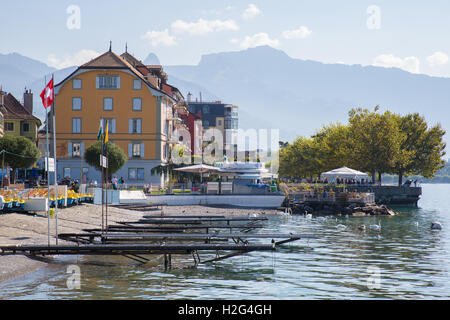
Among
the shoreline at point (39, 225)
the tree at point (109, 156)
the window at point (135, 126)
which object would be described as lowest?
the shoreline at point (39, 225)

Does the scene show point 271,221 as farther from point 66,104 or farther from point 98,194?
point 66,104

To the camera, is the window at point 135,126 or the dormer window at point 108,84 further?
the window at point 135,126

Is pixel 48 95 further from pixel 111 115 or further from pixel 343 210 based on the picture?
pixel 111 115

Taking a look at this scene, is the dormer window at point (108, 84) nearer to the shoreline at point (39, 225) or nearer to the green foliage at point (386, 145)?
the shoreline at point (39, 225)

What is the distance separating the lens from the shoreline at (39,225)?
20672 millimetres

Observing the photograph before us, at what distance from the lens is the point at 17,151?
61125 mm

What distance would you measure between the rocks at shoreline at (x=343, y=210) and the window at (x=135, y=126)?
26174 millimetres

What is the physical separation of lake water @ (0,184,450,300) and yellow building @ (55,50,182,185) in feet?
160

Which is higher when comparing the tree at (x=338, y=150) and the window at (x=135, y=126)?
the window at (x=135, y=126)

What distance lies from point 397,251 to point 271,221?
59.4ft

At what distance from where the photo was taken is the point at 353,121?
8244 cm

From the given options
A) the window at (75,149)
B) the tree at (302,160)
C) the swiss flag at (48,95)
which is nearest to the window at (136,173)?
the window at (75,149)

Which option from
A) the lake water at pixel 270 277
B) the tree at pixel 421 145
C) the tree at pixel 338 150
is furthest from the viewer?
the tree at pixel 421 145

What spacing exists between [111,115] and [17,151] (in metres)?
18.4
